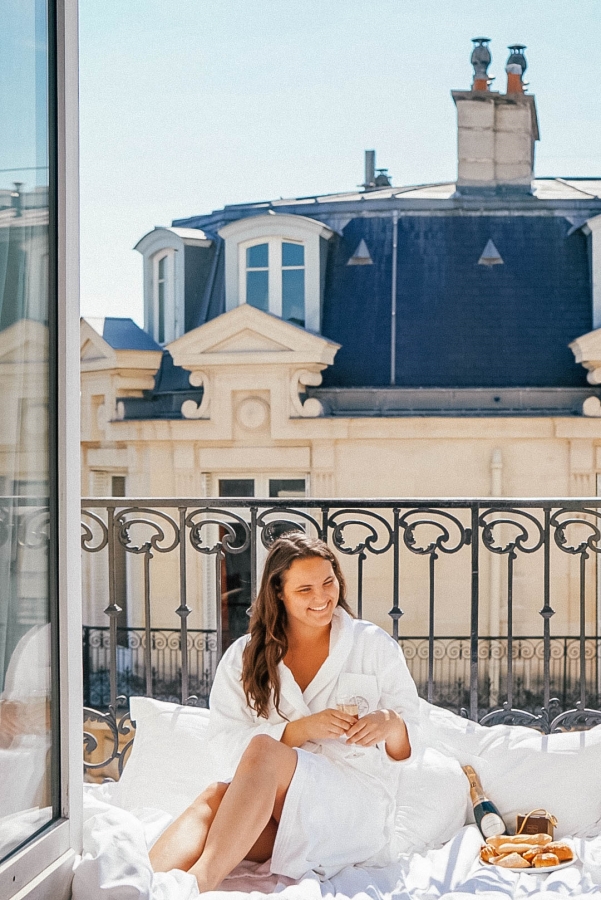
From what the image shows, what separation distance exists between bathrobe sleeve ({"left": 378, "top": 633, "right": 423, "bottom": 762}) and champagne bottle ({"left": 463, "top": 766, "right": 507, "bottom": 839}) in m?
0.26

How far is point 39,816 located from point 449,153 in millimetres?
11410

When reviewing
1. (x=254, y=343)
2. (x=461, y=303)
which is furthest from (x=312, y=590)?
(x=461, y=303)

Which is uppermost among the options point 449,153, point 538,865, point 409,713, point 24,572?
point 449,153

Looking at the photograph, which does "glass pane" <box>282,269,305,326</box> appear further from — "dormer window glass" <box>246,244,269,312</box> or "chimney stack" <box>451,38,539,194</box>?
"chimney stack" <box>451,38,539,194</box>

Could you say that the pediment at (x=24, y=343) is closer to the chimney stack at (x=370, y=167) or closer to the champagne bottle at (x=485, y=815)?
the champagne bottle at (x=485, y=815)

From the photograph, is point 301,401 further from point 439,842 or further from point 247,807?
point 247,807

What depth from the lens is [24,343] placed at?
1694mm

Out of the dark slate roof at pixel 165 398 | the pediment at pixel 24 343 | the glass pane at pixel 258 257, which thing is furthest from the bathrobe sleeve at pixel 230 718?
the glass pane at pixel 258 257

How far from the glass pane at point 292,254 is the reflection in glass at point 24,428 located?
9.74 m

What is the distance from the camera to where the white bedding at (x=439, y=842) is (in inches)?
71.9

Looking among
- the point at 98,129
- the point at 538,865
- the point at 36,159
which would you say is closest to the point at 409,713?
the point at 538,865

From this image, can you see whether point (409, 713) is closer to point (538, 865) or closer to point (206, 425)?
point (538, 865)

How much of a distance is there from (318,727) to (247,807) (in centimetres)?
25

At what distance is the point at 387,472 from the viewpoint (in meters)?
10.5
